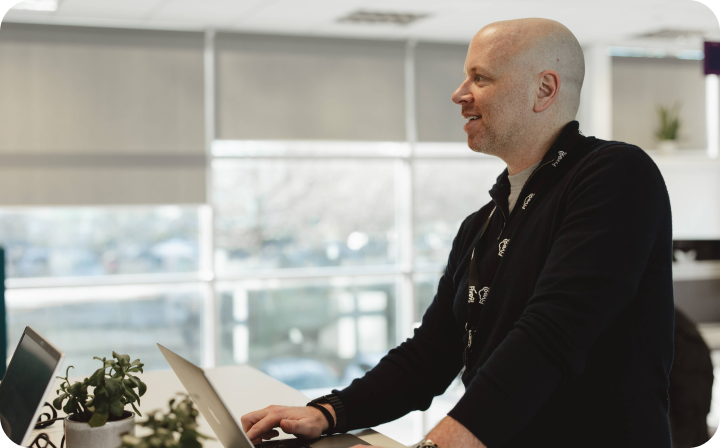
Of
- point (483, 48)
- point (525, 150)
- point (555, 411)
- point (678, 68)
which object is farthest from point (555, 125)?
point (678, 68)

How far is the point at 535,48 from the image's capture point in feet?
4.98

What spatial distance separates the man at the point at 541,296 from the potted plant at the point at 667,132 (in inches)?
184

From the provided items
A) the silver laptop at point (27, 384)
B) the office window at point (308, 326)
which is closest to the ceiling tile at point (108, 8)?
the office window at point (308, 326)

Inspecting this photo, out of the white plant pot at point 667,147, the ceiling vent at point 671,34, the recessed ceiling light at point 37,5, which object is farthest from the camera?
the white plant pot at point 667,147

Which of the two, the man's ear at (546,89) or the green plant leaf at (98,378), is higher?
the man's ear at (546,89)

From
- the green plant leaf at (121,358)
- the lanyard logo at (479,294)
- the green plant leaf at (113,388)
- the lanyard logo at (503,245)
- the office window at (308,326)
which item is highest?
the lanyard logo at (503,245)

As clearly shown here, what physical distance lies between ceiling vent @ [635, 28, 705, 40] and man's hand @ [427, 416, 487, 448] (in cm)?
502

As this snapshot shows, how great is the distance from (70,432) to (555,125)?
1182mm

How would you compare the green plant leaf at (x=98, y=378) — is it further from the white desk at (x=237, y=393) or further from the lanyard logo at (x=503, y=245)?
the lanyard logo at (x=503, y=245)

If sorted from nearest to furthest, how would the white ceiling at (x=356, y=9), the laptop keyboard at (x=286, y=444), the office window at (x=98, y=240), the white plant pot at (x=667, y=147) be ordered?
the laptop keyboard at (x=286, y=444)
the white ceiling at (x=356, y=9)
the office window at (x=98, y=240)
the white plant pot at (x=667, y=147)

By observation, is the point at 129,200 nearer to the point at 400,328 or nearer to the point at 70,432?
the point at 400,328

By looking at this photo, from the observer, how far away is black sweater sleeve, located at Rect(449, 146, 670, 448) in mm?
1199

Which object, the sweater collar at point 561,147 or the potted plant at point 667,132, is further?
the potted plant at point 667,132

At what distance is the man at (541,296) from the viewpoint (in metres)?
1.22
